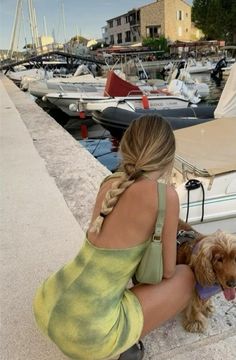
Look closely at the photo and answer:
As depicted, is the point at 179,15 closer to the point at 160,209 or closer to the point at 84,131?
the point at 84,131

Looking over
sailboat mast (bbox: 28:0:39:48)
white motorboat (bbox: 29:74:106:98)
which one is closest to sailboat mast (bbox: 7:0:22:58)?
sailboat mast (bbox: 28:0:39:48)

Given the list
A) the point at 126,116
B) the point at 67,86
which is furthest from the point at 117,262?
the point at 67,86

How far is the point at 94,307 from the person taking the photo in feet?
5.10

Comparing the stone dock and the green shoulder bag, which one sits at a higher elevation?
the green shoulder bag

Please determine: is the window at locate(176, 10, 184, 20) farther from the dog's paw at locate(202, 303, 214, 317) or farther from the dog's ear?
the dog's ear

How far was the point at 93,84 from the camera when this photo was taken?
16.9 metres

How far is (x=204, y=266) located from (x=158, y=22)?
78.5 meters

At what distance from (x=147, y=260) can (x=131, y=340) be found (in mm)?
350

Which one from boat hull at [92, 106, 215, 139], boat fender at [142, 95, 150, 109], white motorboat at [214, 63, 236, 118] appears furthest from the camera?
boat fender at [142, 95, 150, 109]

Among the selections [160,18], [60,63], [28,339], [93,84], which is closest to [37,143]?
[28,339]

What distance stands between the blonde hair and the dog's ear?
441 millimetres

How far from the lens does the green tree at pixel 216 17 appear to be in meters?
54.4

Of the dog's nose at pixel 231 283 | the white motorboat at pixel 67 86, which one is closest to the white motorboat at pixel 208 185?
the dog's nose at pixel 231 283

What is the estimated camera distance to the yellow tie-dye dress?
154cm
